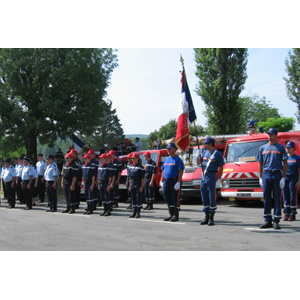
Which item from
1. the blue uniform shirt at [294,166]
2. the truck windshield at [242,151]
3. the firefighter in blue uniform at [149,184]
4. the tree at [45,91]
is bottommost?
the firefighter in blue uniform at [149,184]

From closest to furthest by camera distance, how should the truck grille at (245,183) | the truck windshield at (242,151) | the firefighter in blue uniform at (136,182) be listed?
the firefighter in blue uniform at (136,182), the truck grille at (245,183), the truck windshield at (242,151)

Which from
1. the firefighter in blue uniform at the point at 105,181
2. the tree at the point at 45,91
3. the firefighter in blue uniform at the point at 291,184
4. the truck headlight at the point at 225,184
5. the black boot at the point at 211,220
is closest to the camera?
the black boot at the point at 211,220

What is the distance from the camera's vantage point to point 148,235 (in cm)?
764

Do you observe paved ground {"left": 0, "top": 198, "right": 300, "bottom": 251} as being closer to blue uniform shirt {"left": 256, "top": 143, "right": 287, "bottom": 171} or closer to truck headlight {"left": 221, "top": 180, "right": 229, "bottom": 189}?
blue uniform shirt {"left": 256, "top": 143, "right": 287, "bottom": 171}

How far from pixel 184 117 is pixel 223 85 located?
20.8 m

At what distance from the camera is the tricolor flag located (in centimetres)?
1016

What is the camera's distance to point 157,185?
1592 centimetres

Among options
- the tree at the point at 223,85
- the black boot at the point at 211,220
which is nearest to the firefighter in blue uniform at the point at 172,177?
the black boot at the point at 211,220

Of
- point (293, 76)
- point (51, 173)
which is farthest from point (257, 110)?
point (51, 173)

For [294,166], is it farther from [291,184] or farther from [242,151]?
[242,151]

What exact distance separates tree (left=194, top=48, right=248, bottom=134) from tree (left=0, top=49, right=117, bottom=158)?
31.9 ft

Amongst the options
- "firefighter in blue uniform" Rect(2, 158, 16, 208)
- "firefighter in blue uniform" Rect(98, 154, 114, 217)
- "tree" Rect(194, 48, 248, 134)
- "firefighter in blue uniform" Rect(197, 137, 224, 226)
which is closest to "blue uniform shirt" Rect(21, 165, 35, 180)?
"firefighter in blue uniform" Rect(2, 158, 16, 208)

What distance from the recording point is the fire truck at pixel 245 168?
12.6 m

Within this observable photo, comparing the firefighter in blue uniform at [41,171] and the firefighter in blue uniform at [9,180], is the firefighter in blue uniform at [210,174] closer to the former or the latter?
the firefighter in blue uniform at [9,180]
